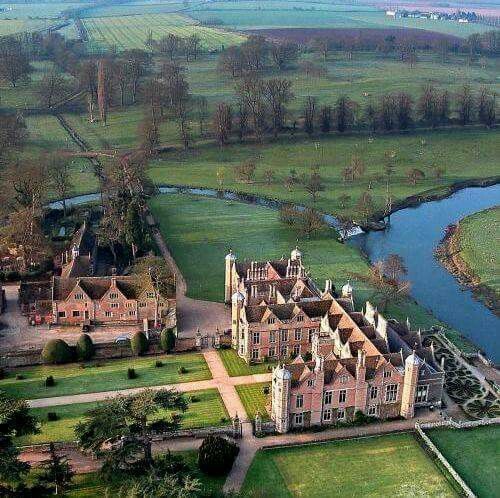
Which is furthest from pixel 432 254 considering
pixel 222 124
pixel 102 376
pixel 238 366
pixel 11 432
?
pixel 11 432

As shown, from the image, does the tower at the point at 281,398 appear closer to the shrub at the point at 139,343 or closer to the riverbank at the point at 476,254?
the shrub at the point at 139,343

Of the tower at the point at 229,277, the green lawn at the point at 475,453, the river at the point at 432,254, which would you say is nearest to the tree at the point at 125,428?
the green lawn at the point at 475,453

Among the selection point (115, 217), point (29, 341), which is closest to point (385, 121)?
point (115, 217)

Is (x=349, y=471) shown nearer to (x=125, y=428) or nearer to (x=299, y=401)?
(x=299, y=401)

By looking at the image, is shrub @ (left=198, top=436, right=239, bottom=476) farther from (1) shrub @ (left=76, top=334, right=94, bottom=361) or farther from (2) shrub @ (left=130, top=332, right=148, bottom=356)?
(1) shrub @ (left=76, top=334, right=94, bottom=361)

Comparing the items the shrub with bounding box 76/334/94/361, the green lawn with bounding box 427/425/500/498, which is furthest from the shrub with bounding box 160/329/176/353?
the green lawn with bounding box 427/425/500/498

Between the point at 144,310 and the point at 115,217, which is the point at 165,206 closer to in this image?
the point at 115,217
